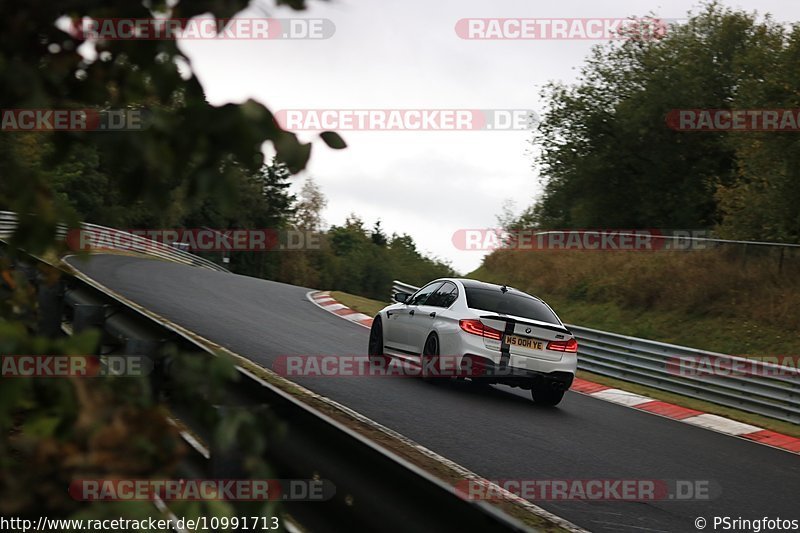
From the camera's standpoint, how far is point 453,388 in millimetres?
12414

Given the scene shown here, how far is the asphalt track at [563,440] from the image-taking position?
24.0 ft

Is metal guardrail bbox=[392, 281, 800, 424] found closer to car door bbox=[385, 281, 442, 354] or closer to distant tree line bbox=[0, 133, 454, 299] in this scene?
car door bbox=[385, 281, 442, 354]

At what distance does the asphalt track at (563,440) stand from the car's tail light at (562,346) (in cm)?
79

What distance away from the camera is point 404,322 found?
13.1m

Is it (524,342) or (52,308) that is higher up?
(52,308)

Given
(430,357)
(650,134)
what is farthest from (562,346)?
(650,134)

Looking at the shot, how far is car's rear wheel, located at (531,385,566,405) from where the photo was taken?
483 inches

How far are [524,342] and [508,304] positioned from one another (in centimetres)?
79

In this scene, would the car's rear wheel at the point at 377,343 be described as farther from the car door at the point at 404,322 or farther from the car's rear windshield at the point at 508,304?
the car's rear windshield at the point at 508,304

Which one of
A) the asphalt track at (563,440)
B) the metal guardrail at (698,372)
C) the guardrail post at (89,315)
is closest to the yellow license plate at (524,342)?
the asphalt track at (563,440)

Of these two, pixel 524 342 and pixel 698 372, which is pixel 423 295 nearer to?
pixel 524 342

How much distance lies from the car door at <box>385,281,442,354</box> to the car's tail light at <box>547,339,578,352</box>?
194cm

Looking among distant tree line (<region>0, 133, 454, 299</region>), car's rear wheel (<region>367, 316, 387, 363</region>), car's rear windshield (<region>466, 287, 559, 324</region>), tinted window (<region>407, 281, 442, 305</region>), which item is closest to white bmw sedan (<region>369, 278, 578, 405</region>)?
car's rear windshield (<region>466, 287, 559, 324</region>)

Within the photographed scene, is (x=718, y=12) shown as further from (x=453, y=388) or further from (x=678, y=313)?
(x=453, y=388)
